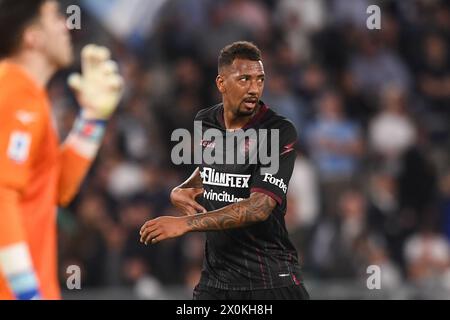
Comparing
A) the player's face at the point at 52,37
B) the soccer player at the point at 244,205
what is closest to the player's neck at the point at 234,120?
the soccer player at the point at 244,205

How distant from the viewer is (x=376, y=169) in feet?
38.8

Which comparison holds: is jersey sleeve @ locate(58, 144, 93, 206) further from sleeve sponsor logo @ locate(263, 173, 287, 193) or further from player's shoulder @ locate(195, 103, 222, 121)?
player's shoulder @ locate(195, 103, 222, 121)

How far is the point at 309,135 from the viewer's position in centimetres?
1150

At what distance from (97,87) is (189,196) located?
1132mm

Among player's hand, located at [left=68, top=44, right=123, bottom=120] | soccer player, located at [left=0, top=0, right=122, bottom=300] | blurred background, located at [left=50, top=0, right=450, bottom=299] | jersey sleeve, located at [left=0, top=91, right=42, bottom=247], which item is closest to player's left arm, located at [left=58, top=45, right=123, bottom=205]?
player's hand, located at [left=68, top=44, right=123, bottom=120]

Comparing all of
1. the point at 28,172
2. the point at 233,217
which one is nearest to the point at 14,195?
the point at 28,172

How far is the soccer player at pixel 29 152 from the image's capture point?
374 centimetres

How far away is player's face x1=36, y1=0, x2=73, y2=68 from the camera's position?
13.1ft

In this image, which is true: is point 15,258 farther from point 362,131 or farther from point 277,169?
point 362,131

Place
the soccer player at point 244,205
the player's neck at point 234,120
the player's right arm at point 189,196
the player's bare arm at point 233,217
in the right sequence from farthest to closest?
the player's right arm at point 189,196
the player's neck at point 234,120
the soccer player at point 244,205
the player's bare arm at point 233,217

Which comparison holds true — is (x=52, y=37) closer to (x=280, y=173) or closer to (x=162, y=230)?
(x=162, y=230)

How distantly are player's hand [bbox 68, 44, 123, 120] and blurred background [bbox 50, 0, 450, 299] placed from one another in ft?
17.9

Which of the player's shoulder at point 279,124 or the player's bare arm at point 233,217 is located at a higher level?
the player's shoulder at point 279,124

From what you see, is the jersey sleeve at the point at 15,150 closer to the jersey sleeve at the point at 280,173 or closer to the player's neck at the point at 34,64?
the player's neck at the point at 34,64
